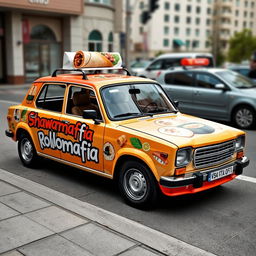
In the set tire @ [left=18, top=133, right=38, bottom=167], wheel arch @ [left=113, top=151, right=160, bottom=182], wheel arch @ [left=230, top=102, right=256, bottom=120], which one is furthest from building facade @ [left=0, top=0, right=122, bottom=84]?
wheel arch @ [left=113, top=151, right=160, bottom=182]

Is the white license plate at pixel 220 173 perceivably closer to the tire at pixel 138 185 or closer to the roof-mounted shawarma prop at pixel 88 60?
the tire at pixel 138 185

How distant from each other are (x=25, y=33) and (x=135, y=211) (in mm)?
24090

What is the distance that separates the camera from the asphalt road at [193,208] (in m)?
4.22

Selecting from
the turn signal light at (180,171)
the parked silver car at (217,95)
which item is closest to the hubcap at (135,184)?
the turn signal light at (180,171)

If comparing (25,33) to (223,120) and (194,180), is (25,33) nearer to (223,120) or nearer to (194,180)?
(223,120)

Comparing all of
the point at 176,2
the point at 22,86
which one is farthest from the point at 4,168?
the point at 176,2

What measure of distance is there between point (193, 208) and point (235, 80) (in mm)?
7379

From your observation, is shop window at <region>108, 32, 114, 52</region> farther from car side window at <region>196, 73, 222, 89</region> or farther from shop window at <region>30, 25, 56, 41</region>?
car side window at <region>196, 73, 222, 89</region>

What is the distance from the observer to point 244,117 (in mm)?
11078

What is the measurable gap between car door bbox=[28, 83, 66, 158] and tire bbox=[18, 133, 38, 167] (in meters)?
0.23

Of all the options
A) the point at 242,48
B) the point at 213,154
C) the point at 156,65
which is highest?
the point at 242,48

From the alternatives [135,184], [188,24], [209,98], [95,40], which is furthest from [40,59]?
[188,24]

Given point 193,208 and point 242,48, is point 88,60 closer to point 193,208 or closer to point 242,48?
point 193,208

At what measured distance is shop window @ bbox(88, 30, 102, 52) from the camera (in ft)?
103
